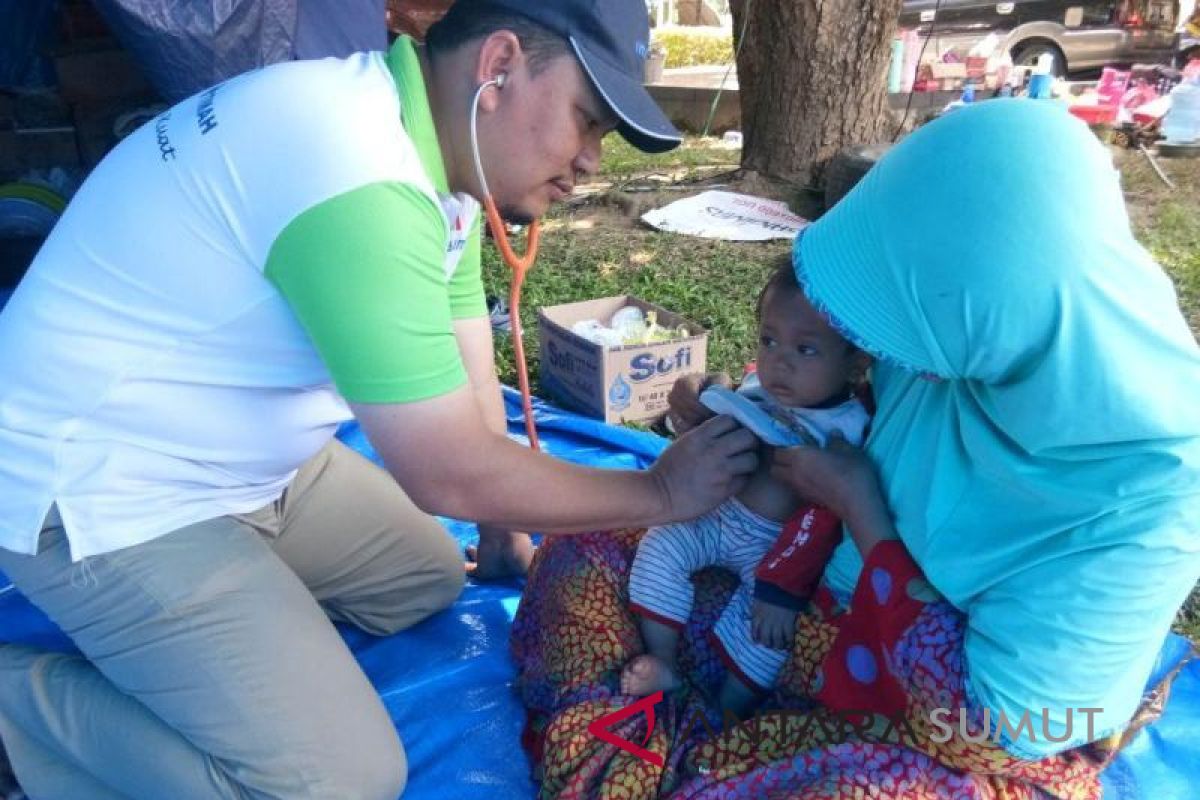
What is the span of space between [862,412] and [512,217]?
2.04ft

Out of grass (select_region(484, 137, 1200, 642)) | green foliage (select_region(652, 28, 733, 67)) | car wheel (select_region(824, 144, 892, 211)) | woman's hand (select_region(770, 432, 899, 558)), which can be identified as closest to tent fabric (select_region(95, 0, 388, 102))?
grass (select_region(484, 137, 1200, 642))

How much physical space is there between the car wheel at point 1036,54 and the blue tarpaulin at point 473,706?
10.2m

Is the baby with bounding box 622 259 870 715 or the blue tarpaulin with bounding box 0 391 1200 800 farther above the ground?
the baby with bounding box 622 259 870 715

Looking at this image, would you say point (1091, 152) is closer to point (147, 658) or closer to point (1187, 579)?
point (1187, 579)

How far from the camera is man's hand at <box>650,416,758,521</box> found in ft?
5.23

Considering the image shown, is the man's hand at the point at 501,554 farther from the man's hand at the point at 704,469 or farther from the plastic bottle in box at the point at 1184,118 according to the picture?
the plastic bottle in box at the point at 1184,118

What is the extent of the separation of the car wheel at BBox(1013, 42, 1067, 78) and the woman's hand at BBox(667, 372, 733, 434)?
1020 cm

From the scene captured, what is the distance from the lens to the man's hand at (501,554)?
7.55 feet

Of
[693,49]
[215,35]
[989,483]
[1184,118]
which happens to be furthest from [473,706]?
[693,49]

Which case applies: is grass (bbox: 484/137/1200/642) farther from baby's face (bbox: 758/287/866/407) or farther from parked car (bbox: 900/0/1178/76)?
parked car (bbox: 900/0/1178/76)

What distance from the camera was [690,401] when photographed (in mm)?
1790

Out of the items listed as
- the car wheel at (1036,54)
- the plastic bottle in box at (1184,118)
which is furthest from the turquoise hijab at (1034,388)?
the car wheel at (1036,54)

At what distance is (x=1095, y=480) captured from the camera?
3.91ft

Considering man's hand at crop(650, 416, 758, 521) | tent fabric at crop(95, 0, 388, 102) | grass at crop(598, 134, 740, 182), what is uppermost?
tent fabric at crop(95, 0, 388, 102)
